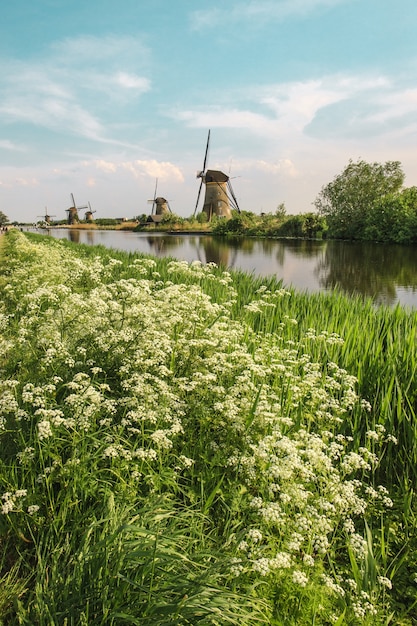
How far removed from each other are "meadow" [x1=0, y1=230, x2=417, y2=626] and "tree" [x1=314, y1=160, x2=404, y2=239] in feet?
168

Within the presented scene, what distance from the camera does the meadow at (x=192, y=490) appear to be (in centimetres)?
195

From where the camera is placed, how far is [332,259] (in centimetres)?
3203

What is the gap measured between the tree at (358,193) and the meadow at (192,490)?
51.4 meters

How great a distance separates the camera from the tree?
51.2 metres

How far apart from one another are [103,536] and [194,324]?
2.48m

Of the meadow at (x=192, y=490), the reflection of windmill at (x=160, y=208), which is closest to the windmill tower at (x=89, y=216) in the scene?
the reflection of windmill at (x=160, y=208)

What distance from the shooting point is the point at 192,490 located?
2.84 meters

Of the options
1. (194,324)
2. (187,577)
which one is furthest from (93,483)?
(194,324)

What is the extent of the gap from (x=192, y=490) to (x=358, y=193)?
56.1 m

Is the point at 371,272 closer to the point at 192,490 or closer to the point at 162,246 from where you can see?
the point at 192,490

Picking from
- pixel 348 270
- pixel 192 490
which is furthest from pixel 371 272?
pixel 192 490

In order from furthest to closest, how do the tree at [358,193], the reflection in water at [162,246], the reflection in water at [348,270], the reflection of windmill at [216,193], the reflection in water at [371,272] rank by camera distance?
the reflection of windmill at [216,193] < the tree at [358,193] < the reflection in water at [162,246] < the reflection in water at [371,272] < the reflection in water at [348,270]

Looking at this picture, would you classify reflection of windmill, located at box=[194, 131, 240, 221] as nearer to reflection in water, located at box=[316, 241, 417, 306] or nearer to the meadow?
reflection in water, located at box=[316, 241, 417, 306]

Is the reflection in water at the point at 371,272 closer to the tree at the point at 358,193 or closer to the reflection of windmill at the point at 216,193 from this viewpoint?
the tree at the point at 358,193
